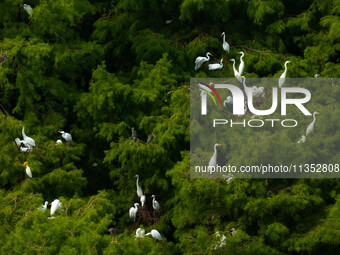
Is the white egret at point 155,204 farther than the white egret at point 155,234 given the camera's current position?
Yes

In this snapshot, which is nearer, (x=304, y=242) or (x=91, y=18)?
(x=304, y=242)

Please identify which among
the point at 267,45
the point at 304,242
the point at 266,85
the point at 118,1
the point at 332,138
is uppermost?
the point at 118,1

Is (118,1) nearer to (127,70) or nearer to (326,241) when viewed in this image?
(127,70)

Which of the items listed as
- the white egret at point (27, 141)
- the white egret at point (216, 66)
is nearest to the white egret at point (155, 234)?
the white egret at point (27, 141)

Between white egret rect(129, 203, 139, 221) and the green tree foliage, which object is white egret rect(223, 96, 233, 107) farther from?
white egret rect(129, 203, 139, 221)

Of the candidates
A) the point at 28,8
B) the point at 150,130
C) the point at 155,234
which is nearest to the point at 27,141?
the point at 150,130

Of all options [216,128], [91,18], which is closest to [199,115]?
[216,128]

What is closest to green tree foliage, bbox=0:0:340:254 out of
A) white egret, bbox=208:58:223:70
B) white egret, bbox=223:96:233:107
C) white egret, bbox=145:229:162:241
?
white egret, bbox=145:229:162:241

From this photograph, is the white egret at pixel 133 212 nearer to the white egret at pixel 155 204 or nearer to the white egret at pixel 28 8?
the white egret at pixel 155 204

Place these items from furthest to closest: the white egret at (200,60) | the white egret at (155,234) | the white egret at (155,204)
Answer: the white egret at (200,60)
the white egret at (155,204)
the white egret at (155,234)
